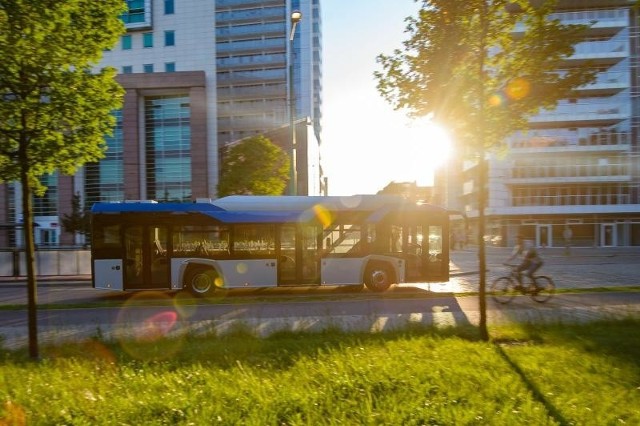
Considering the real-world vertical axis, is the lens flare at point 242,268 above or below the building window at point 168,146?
below

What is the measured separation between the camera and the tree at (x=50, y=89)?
5375 mm

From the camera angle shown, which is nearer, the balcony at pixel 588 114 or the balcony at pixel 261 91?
the balcony at pixel 588 114

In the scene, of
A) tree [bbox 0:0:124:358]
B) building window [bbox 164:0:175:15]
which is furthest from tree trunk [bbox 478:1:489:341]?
building window [bbox 164:0:175:15]

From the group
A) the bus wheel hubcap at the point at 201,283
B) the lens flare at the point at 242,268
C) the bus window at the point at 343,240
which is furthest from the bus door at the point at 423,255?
the bus wheel hubcap at the point at 201,283

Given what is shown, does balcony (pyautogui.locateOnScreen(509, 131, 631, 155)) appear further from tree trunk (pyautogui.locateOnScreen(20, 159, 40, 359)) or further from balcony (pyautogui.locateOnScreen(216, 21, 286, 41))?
balcony (pyautogui.locateOnScreen(216, 21, 286, 41))

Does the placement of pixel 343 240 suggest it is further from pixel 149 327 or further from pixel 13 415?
pixel 13 415

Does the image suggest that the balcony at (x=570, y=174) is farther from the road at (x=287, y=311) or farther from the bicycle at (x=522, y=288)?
the bicycle at (x=522, y=288)

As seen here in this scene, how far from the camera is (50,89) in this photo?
18.7ft

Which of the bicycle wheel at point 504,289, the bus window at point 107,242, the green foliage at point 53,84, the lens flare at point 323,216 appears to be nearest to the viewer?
the green foliage at point 53,84

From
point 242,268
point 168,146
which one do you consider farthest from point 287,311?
point 168,146

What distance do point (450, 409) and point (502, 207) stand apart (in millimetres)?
42225

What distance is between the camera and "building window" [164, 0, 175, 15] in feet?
175

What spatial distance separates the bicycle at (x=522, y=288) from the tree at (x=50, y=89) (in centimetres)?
987

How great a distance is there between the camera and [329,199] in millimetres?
13422
